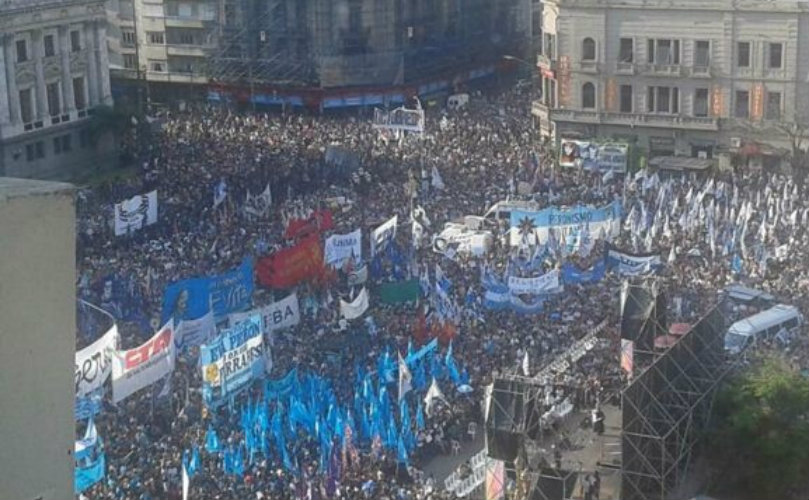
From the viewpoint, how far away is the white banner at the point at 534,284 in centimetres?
3045

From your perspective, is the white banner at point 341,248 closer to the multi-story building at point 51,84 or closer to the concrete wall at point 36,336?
the multi-story building at point 51,84

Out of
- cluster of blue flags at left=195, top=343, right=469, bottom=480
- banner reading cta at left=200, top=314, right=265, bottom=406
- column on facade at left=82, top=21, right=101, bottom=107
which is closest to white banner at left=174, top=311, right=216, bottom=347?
banner reading cta at left=200, top=314, right=265, bottom=406

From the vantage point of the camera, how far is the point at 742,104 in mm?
51438

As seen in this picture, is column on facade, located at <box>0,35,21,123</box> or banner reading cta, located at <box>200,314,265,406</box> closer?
banner reading cta, located at <box>200,314,265,406</box>

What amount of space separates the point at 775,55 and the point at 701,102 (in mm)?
3309

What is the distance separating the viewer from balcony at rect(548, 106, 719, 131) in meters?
52.0

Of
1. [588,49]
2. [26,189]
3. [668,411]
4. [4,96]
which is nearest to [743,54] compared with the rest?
[588,49]

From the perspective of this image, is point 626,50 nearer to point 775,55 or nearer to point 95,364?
point 775,55

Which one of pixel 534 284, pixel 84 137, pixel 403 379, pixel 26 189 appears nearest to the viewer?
pixel 26 189

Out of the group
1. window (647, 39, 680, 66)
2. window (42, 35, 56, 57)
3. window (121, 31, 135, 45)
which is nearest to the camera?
window (647, 39, 680, 66)

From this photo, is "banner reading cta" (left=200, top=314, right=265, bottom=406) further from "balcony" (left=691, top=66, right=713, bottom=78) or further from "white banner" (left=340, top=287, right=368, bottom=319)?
"balcony" (left=691, top=66, right=713, bottom=78)

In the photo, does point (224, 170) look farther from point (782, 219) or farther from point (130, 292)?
point (782, 219)

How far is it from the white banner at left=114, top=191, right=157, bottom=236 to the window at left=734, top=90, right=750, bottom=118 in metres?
23.7

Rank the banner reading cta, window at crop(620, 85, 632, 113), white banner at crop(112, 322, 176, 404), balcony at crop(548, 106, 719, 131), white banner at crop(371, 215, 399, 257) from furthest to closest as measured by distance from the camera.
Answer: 1. window at crop(620, 85, 632, 113)
2. balcony at crop(548, 106, 719, 131)
3. white banner at crop(371, 215, 399, 257)
4. the banner reading cta
5. white banner at crop(112, 322, 176, 404)
